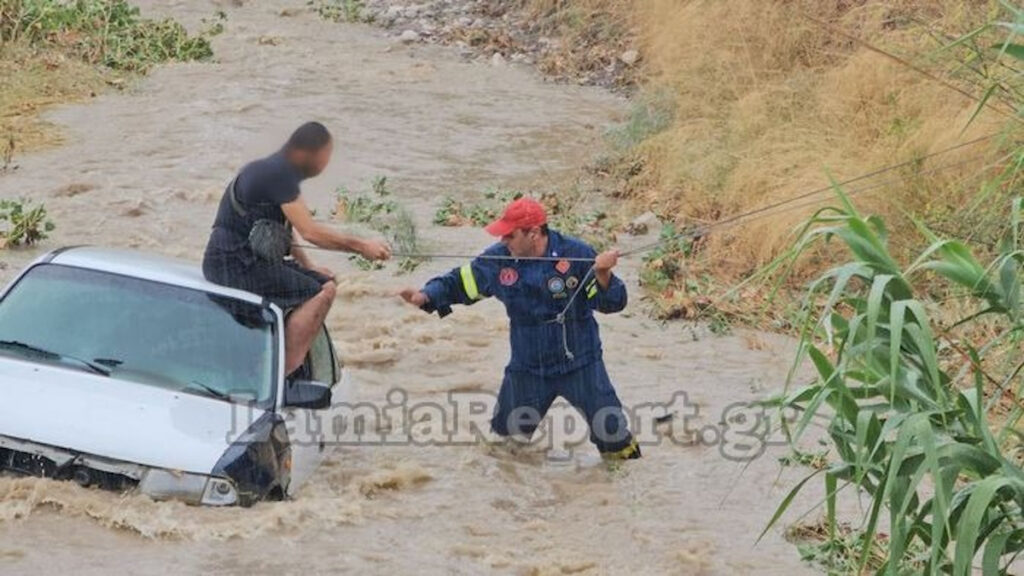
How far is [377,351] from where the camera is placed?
37.0ft

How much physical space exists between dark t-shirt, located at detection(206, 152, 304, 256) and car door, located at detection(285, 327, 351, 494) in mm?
609

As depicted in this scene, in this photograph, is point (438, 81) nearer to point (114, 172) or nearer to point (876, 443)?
point (114, 172)

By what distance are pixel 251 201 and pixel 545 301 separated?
58.9 inches

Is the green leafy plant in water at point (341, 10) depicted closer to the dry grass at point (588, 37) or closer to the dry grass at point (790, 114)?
the dry grass at point (588, 37)

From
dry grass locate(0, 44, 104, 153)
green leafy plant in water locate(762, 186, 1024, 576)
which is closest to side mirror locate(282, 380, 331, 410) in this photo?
green leafy plant in water locate(762, 186, 1024, 576)

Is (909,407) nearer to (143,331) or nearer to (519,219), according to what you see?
(519,219)

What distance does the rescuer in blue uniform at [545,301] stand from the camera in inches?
314

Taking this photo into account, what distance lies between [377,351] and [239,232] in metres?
3.43

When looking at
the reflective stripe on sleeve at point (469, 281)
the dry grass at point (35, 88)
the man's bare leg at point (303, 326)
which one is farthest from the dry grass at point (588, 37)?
the man's bare leg at point (303, 326)

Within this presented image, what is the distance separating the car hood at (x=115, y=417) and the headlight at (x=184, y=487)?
34 millimetres

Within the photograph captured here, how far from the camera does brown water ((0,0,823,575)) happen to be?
21.5 ft

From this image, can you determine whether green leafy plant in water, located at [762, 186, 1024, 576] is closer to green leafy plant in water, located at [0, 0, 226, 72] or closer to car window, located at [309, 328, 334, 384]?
car window, located at [309, 328, 334, 384]

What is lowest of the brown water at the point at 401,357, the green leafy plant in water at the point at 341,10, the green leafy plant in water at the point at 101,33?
the brown water at the point at 401,357

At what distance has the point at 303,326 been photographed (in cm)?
778
